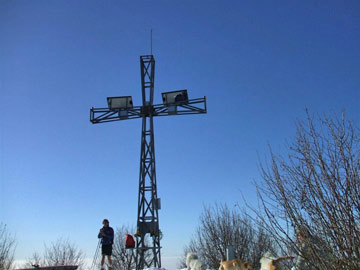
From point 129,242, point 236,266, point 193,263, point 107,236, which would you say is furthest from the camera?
point 129,242

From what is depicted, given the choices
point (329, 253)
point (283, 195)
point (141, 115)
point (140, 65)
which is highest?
point (140, 65)

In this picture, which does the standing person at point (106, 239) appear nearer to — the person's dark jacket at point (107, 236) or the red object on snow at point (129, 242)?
the person's dark jacket at point (107, 236)

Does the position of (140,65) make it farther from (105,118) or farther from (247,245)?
(247,245)

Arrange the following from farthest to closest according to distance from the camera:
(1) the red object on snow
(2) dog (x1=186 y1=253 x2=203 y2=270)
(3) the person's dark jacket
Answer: (1) the red object on snow < (3) the person's dark jacket < (2) dog (x1=186 y1=253 x2=203 y2=270)

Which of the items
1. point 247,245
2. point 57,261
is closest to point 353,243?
point 247,245

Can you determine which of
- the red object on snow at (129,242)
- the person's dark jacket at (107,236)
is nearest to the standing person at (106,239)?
the person's dark jacket at (107,236)

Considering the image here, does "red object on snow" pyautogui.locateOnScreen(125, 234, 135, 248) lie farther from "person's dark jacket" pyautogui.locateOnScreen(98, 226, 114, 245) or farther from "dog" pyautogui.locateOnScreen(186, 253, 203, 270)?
"dog" pyautogui.locateOnScreen(186, 253, 203, 270)

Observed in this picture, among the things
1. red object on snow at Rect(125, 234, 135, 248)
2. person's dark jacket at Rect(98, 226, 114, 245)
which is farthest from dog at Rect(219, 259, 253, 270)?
red object on snow at Rect(125, 234, 135, 248)

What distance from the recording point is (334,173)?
3.54 metres

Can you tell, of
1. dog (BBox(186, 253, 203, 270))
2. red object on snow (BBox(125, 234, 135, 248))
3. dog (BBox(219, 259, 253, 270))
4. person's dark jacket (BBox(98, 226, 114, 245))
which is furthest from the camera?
red object on snow (BBox(125, 234, 135, 248))

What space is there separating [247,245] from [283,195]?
61.1 feet

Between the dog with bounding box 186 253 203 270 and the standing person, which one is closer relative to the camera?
the dog with bounding box 186 253 203 270

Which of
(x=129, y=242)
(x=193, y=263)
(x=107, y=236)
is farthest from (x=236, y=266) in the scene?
(x=129, y=242)

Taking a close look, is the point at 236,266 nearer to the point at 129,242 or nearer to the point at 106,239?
the point at 106,239
